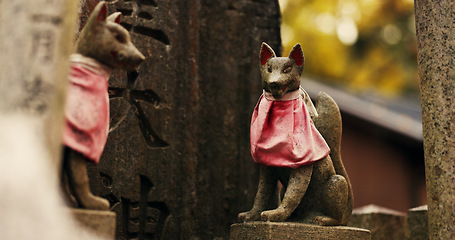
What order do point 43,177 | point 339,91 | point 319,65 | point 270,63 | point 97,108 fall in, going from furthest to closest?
point 319,65, point 339,91, point 270,63, point 97,108, point 43,177

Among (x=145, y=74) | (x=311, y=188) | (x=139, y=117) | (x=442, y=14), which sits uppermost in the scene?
(x=442, y=14)

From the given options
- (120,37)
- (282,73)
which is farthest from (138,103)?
(120,37)

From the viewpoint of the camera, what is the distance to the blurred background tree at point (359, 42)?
15594 millimetres

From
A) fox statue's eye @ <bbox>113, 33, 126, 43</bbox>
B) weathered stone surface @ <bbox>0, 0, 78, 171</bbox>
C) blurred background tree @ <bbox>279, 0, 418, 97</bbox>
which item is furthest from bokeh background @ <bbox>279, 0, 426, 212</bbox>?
weathered stone surface @ <bbox>0, 0, 78, 171</bbox>

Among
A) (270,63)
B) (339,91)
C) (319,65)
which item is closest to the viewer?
(270,63)

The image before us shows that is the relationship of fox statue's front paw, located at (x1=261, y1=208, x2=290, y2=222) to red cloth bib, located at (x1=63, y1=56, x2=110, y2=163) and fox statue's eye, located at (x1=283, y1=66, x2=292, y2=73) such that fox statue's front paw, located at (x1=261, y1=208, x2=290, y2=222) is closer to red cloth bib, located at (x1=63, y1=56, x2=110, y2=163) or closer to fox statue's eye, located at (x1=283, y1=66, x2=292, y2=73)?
fox statue's eye, located at (x1=283, y1=66, x2=292, y2=73)

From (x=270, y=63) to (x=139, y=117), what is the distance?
1.23 meters

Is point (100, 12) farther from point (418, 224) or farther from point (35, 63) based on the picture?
point (418, 224)

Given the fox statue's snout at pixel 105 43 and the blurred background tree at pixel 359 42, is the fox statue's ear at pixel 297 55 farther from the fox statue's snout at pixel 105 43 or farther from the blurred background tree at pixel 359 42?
the blurred background tree at pixel 359 42

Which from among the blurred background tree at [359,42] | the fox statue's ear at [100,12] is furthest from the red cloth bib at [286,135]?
the blurred background tree at [359,42]

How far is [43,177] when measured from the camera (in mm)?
2316

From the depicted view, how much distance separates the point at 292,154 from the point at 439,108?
3.22 ft

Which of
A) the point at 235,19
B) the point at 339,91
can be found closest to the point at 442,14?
the point at 235,19

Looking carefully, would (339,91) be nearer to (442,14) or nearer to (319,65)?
(319,65)
